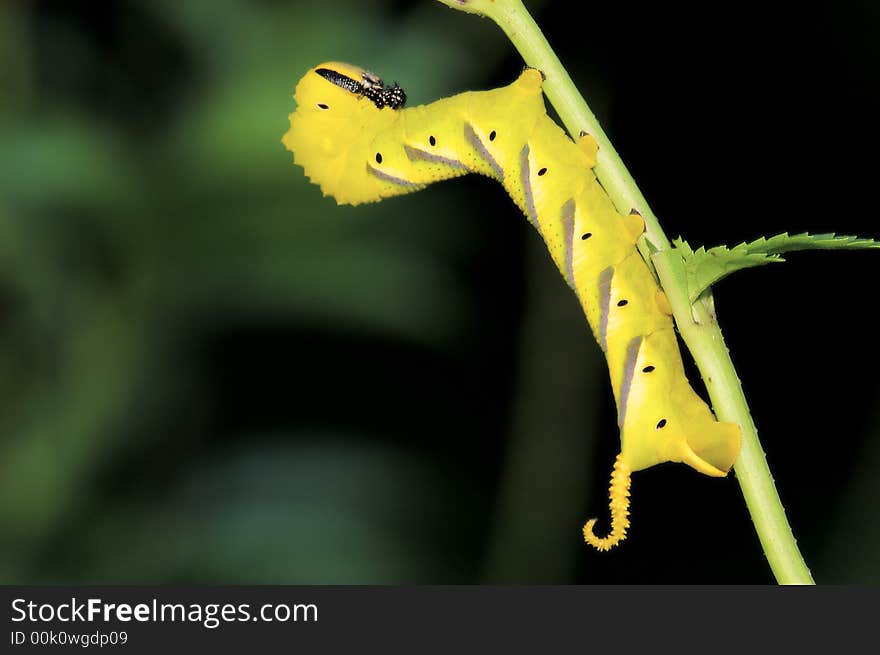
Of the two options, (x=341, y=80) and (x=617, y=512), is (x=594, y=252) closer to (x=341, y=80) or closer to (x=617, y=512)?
(x=617, y=512)

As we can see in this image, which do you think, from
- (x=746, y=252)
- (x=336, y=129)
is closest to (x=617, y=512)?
(x=746, y=252)

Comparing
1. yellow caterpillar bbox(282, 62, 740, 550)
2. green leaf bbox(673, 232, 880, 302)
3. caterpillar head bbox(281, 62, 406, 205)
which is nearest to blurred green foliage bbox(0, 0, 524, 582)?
caterpillar head bbox(281, 62, 406, 205)

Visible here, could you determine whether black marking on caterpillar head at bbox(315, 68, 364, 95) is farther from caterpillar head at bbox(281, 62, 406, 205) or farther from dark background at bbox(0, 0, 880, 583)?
dark background at bbox(0, 0, 880, 583)

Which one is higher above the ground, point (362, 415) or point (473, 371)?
point (473, 371)

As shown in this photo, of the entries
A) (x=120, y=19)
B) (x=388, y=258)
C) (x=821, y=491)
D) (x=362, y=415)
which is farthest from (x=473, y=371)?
(x=120, y=19)

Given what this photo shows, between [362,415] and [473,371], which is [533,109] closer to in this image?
[362,415]

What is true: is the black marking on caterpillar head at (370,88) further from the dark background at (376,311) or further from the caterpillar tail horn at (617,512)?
the caterpillar tail horn at (617,512)
